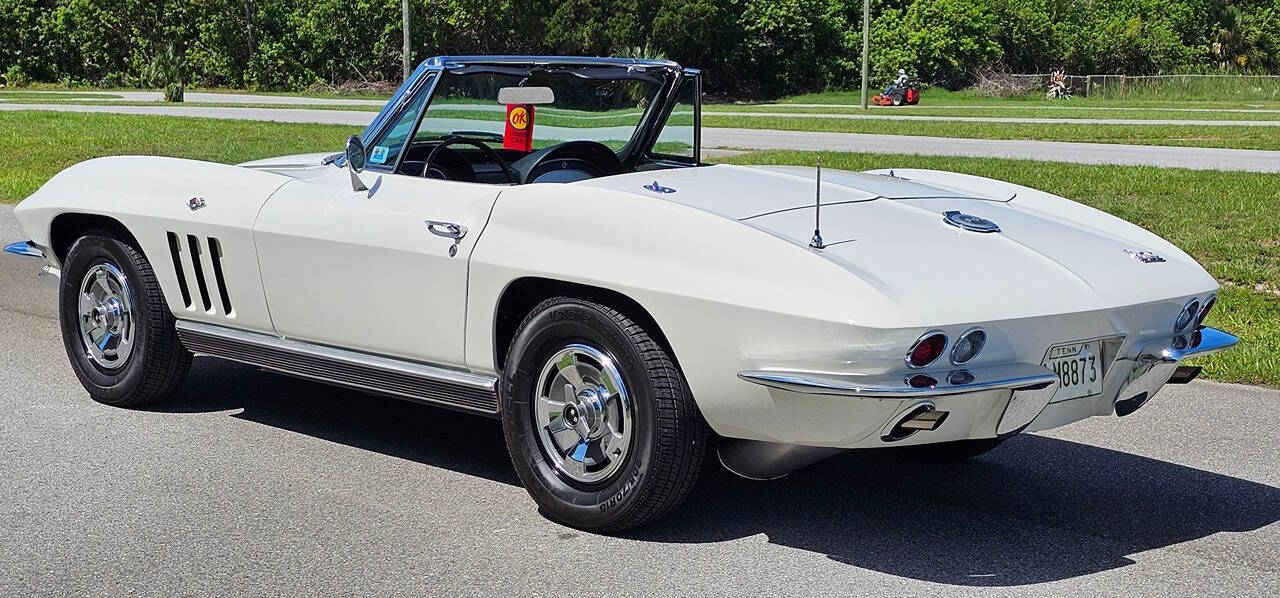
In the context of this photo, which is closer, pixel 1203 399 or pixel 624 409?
pixel 624 409

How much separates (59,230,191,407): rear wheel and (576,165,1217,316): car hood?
2054 mm

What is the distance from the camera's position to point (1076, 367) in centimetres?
412

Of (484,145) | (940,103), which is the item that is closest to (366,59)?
(940,103)

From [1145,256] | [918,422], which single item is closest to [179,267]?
[918,422]

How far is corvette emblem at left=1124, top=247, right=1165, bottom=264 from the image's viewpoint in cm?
451

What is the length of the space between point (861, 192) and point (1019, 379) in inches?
49.0

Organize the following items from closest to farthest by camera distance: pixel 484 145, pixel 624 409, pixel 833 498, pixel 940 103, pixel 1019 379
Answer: pixel 1019 379 < pixel 624 409 < pixel 833 498 < pixel 484 145 < pixel 940 103

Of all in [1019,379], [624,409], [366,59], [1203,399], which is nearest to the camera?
[1019,379]

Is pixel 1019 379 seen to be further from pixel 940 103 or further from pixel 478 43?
pixel 478 43

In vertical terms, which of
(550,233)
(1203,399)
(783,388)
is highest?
(550,233)

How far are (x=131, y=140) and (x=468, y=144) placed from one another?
54.4 feet

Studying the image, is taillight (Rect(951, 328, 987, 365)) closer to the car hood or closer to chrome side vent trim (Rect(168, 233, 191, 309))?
the car hood

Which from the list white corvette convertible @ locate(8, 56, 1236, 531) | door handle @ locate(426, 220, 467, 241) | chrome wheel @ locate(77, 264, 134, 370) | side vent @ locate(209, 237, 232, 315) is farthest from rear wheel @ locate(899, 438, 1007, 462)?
chrome wheel @ locate(77, 264, 134, 370)

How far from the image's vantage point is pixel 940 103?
4297 cm
